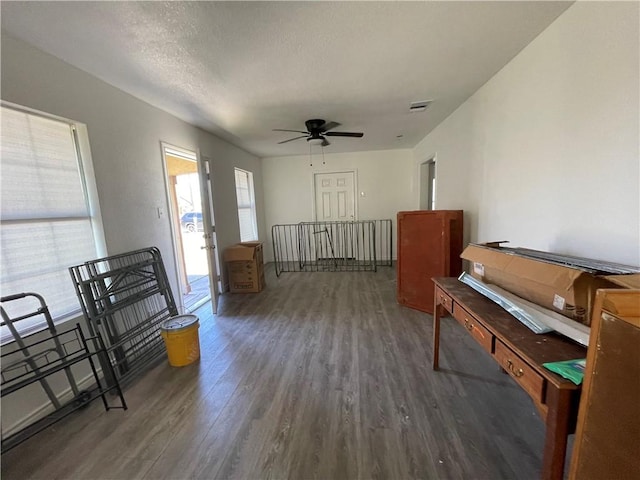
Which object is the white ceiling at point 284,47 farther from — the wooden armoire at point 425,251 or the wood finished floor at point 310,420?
the wood finished floor at point 310,420

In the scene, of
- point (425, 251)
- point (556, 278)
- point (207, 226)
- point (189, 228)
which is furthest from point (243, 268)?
point (556, 278)

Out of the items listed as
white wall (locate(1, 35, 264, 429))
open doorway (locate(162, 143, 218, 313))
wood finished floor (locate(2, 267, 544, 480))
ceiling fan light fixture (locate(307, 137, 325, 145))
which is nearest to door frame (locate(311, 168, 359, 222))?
ceiling fan light fixture (locate(307, 137, 325, 145))

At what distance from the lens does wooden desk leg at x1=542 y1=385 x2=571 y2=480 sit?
2.73 feet

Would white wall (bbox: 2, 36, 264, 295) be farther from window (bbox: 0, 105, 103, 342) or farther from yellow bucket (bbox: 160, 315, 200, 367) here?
yellow bucket (bbox: 160, 315, 200, 367)

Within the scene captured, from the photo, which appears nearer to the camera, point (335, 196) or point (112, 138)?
point (112, 138)

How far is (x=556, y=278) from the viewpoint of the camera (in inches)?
43.1

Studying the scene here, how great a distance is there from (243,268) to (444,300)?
3.01 m

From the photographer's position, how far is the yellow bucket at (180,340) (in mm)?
2168

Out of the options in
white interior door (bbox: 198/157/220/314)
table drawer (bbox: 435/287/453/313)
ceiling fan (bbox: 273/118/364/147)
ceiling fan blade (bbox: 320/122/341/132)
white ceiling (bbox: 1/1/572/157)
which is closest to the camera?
white ceiling (bbox: 1/1/572/157)

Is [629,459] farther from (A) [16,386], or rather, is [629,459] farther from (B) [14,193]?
(B) [14,193]

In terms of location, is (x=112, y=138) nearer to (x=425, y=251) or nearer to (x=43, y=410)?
(x=43, y=410)

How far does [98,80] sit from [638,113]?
11.4 feet

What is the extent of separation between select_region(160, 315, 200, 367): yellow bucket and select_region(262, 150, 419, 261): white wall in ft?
12.8

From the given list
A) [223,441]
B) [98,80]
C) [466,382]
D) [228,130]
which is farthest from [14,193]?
[466,382]
